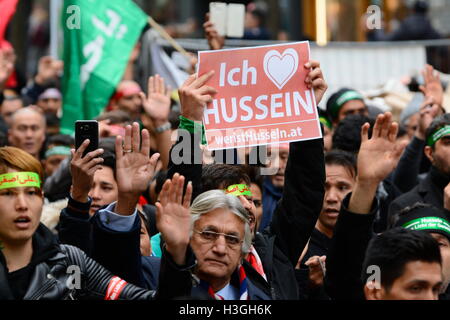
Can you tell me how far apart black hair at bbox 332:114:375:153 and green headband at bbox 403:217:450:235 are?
2060mm

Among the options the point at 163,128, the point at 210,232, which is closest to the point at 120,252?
the point at 210,232

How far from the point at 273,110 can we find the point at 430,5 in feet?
50.7

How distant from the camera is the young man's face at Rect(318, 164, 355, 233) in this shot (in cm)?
686

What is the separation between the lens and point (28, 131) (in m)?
9.45

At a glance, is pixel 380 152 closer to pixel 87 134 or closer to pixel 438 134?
pixel 87 134

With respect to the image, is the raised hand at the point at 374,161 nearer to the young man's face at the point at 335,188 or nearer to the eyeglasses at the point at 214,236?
the eyeglasses at the point at 214,236

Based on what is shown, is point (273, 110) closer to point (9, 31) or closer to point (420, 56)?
point (420, 56)

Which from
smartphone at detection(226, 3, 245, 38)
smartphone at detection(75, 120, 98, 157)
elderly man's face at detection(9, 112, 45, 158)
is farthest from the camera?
elderly man's face at detection(9, 112, 45, 158)

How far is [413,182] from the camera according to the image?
838 centimetres

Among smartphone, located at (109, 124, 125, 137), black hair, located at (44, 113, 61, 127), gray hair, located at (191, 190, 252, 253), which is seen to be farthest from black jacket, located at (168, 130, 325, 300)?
black hair, located at (44, 113, 61, 127)

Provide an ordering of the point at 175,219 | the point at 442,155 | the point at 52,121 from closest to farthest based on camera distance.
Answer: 1. the point at 175,219
2. the point at 442,155
3. the point at 52,121

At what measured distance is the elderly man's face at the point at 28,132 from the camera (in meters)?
9.41

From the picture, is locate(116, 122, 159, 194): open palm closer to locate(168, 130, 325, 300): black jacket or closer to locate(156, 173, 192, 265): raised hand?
locate(168, 130, 325, 300): black jacket

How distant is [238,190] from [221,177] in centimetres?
13
